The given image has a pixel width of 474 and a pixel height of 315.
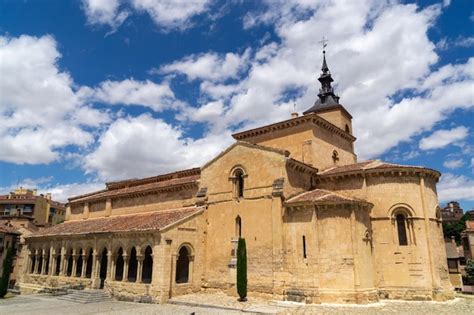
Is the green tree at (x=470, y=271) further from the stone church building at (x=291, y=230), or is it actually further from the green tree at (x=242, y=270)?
the green tree at (x=242, y=270)

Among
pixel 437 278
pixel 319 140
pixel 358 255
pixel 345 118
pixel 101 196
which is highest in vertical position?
pixel 345 118

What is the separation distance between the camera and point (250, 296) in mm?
21422

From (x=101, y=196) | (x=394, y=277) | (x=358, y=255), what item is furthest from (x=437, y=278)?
(x=101, y=196)

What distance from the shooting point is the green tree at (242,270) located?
20.5 metres

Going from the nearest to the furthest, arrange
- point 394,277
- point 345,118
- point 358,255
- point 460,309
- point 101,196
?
point 460,309 → point 358,255 → point 394,277 → point 345,118 → point 101,196

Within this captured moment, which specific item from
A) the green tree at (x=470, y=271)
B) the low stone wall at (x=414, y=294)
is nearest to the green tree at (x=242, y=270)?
the low stone wall at (x=414, y=294)

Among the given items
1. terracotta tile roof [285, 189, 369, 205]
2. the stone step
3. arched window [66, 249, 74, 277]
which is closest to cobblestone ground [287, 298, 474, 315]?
terracotta tile roof [285, 189, 369, 205]

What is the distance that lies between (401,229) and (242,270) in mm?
9947

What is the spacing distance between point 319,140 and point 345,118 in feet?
20.5

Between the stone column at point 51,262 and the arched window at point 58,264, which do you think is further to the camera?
the arched window at point 58,264

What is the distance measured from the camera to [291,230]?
68.7 ft

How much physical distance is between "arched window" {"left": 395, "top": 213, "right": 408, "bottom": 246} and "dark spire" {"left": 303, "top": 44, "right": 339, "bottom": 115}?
42.4 ft

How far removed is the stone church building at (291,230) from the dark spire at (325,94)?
403 cm

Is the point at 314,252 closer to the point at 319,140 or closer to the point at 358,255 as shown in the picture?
the point at 358,255
